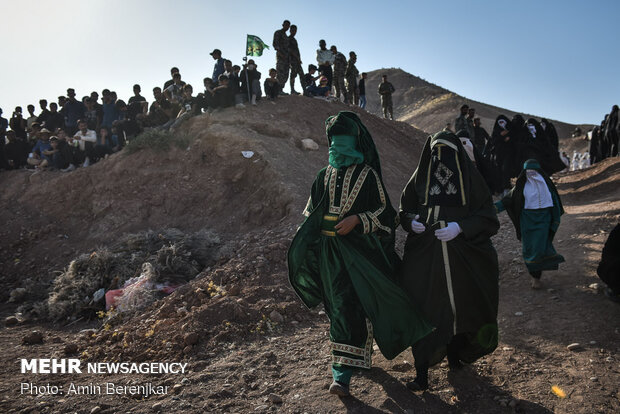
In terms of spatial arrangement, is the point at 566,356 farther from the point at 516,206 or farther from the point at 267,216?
the point at 267,216

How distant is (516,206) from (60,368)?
4725mm

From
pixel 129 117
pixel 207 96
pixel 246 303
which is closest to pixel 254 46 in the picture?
pixel 207 96

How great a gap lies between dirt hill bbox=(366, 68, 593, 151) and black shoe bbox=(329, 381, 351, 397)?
78.5 feet

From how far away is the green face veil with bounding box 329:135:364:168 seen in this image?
295 centimetres

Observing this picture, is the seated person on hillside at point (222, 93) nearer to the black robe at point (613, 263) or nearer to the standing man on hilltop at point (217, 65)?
the standing man on hilltop at point (217, 65)

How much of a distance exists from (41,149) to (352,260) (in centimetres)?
1088

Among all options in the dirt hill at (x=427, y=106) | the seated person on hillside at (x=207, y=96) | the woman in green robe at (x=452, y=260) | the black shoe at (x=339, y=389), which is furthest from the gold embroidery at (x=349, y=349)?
the dirt hill at (x=427, y=106)

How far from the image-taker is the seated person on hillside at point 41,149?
10.8 meters

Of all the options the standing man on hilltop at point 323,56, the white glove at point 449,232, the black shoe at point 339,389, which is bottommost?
the black shoe at point 339,389

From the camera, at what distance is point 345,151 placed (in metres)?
2.95

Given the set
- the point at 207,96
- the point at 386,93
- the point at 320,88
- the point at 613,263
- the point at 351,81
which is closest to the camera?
the point at 613,263

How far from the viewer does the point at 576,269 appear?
4762 mm

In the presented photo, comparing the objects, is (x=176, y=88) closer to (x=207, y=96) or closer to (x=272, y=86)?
(x=207, y=96)

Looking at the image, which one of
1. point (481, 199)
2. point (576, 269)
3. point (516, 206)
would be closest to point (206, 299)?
point (481, 199)
